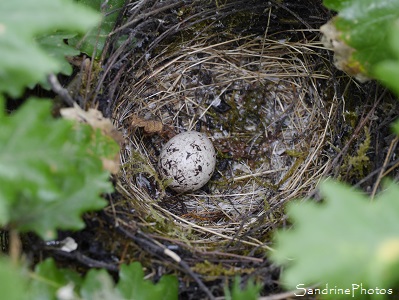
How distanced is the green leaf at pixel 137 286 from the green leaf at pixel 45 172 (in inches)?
11.7

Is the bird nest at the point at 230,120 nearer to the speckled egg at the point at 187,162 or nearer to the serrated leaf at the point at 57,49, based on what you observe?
the speckled egg at the point at 187,162

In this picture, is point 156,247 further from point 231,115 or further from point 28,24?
point 231,115

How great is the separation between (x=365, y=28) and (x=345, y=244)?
3.43ft

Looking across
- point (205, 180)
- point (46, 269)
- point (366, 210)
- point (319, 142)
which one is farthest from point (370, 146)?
point (46, 269)

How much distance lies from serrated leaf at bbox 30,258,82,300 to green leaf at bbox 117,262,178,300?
0.19 m

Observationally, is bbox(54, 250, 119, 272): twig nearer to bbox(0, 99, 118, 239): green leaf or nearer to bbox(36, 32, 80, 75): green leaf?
bbox(0, 99, 118, 239): green leaf

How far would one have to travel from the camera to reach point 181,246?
2.03m

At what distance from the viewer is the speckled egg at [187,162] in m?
2.55

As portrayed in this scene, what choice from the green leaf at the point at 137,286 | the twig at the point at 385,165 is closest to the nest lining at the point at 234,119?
the twig at the point at 385,165

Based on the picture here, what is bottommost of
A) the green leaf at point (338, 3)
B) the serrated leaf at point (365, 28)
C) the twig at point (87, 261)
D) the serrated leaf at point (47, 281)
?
the serrated leaf at point (47, 281)

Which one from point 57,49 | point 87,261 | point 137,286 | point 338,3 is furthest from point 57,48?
point 338,3

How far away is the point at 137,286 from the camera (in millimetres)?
1734

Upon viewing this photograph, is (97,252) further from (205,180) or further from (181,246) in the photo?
(205,180)

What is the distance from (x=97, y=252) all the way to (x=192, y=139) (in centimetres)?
94
